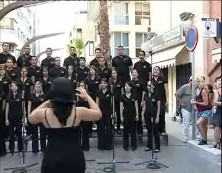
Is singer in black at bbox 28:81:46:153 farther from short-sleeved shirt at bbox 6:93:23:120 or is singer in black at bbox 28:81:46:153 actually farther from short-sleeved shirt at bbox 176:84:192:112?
short-sleeved shirt at bbox 176:84:192:112

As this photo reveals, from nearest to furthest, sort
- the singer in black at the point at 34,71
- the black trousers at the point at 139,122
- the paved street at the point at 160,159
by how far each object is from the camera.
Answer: the paved street at the point at 160,159 → the singer in black at the point at 34,71 → the black trousers at the point at 139,122

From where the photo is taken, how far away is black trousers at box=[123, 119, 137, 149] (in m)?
10.9

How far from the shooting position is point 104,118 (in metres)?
11.1

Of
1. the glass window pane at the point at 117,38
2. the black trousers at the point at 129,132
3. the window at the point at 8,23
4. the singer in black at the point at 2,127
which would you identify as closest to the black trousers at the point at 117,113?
the black trousers at the point at 129,132

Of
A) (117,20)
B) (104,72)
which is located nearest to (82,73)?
(104,72)

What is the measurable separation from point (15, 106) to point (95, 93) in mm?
1922

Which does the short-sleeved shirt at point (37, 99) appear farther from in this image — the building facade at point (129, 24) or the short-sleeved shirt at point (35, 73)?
the building facade at point (129, 24)

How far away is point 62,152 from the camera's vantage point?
4.02m

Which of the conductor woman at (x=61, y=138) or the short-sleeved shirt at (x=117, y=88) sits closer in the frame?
the conductor woman at (x=61, y=138)

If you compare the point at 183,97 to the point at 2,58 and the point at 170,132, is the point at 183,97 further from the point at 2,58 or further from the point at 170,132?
the point at 2,58

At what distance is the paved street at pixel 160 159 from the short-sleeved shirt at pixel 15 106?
0.94 m

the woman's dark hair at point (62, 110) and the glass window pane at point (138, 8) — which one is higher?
the glass window pane at point (138, 8)

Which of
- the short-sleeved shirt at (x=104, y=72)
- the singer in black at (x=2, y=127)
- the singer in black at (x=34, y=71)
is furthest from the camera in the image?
the short-sleeved shirt at (x=104, y=72)

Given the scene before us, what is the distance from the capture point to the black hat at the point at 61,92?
3.85 metres
